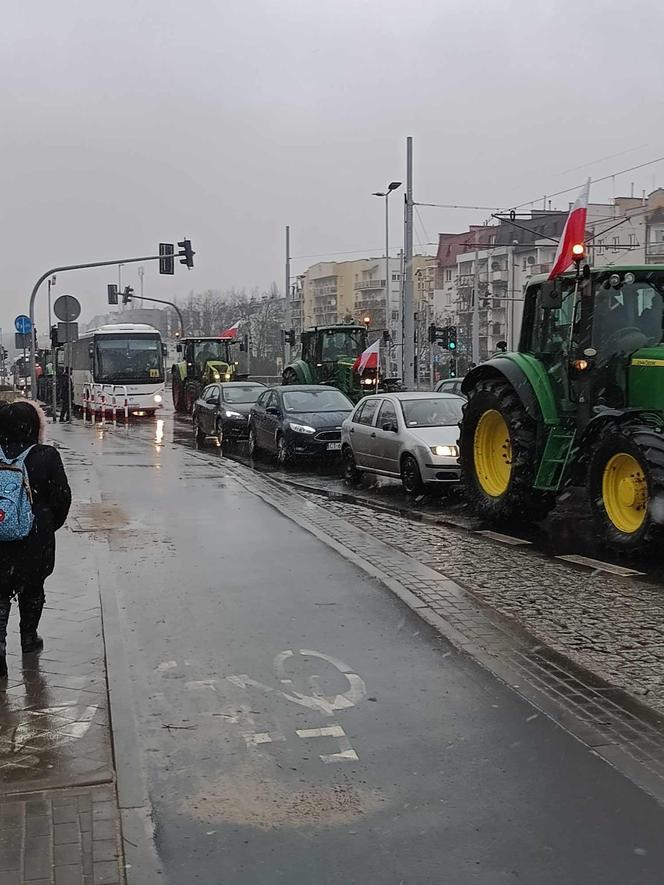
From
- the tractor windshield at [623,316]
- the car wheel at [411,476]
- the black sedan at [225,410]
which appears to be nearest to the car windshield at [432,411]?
the car wheel at [411,476]

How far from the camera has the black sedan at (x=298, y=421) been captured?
717 inches

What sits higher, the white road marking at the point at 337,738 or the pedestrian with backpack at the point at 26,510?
the pedestrian with backpack at the point at 26,510

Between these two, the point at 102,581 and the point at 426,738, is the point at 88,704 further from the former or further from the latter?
the point at 102,581

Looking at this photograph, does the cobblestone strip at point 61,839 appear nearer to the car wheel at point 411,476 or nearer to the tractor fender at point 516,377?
the tractor fender at point 516,377

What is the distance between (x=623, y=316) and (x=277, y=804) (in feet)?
24.3

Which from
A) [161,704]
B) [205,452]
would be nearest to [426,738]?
[161,704]

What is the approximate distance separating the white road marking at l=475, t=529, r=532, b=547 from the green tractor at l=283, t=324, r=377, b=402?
643 inches

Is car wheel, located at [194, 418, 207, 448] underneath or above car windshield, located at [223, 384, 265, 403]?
underneath

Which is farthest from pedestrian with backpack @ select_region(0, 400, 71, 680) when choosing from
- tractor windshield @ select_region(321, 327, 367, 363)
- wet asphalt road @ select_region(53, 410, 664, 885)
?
tractor windshield @ select_region(321, 327, 367, 363)

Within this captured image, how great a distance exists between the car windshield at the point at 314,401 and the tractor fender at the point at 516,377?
24.0 ft

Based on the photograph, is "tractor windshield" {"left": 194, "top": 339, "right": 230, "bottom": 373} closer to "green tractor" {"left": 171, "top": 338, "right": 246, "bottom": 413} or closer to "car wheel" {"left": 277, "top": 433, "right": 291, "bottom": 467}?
"green tractor" {"left": 171, "top": 338, "right": 246, "bottom": 413}

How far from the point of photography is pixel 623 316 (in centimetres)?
1027

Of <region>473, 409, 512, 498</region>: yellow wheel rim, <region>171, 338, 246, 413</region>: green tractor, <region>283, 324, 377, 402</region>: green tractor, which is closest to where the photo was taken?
<region>473, 409, 512, 498</region>: yellow wheel rim

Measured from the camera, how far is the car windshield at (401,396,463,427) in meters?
14.9
